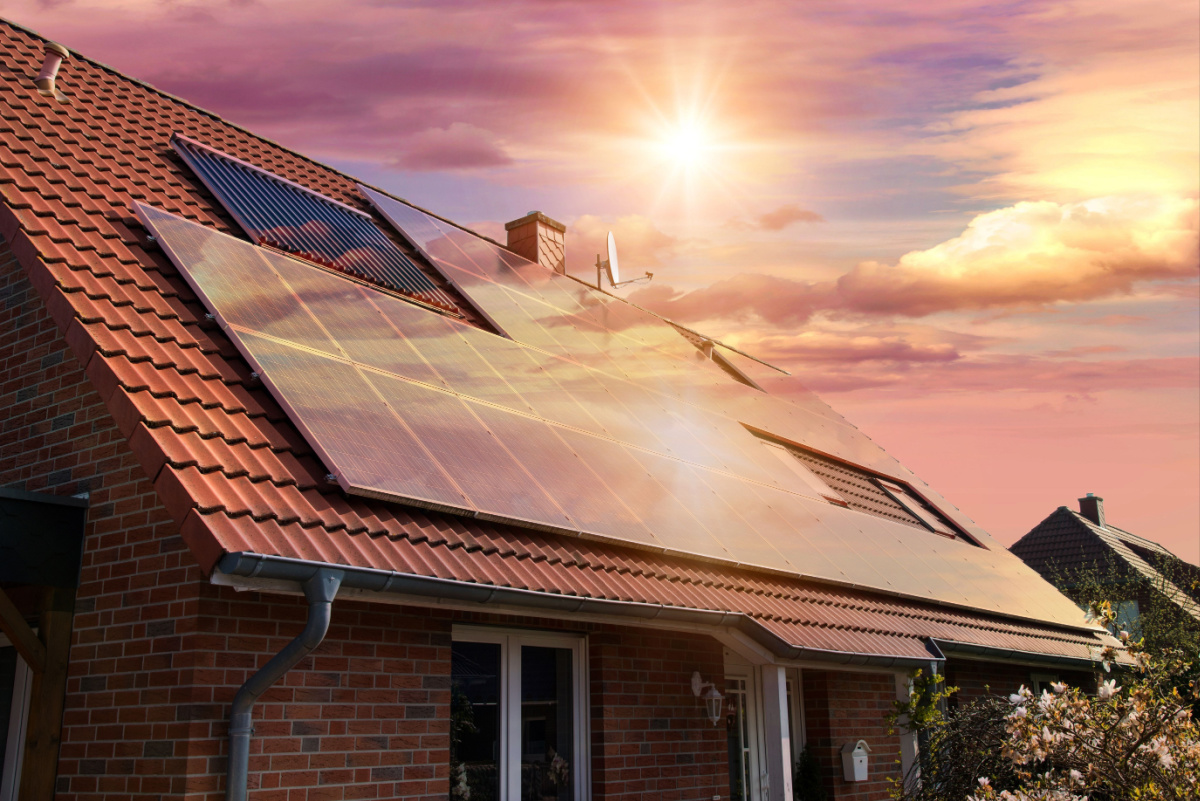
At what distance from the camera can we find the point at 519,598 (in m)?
6.01

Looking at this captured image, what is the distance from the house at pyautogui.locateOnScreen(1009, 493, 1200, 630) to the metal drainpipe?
80.5 ft

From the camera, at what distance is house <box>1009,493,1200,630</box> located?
27219mm

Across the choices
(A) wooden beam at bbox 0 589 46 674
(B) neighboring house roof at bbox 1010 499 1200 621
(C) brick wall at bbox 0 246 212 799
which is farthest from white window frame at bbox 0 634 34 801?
(B) neighboring house roof at bbox 1010 499 1200 621

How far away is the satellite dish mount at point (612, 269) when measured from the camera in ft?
54.3

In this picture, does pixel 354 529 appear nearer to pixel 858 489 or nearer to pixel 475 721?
pixel 475 721

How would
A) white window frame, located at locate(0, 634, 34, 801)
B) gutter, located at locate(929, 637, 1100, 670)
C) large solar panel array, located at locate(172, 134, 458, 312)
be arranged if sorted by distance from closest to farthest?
white window frame, located at locate(0, 634, 34, 801)
large solar panel array, located at locate(172, 134, 458, 312)
gutter, located at locate(929, 637, 1100, 670)

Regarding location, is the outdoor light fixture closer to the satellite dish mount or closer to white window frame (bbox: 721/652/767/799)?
white window frame (bbox: 721/652/767/799)

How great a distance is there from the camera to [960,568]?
13547 millimetres

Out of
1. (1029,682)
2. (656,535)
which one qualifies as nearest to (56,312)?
(656,535)

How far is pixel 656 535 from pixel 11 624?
4285 mm

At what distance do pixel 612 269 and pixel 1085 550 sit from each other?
22605 millimetres

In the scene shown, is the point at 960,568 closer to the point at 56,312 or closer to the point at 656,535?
the point at 656,535

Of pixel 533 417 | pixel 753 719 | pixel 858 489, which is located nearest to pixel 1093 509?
pixel 858 489

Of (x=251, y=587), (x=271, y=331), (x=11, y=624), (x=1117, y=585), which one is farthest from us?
(x=1117, y=585)
